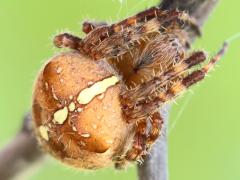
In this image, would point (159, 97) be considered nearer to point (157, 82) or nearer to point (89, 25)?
point (157, 82)

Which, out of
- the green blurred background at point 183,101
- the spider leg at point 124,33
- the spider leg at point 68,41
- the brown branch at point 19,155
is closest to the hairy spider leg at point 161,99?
the spider leg at point 124,33

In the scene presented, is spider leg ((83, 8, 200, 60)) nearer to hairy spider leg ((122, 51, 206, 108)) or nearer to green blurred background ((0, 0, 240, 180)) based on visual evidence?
hairy spider leg ((122, 51, 206, 108))

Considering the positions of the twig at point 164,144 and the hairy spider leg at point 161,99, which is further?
the hairy spider leg at point 161,99

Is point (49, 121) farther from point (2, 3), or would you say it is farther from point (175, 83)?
point (2, 3)

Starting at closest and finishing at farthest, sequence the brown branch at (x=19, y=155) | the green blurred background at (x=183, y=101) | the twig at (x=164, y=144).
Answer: the twig at (x=164, y=144) → the brown branch at (x=19, y=155) → the green blurred background at (x=183, y=101)

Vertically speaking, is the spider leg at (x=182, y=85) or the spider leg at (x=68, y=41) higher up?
the spider leg at (x=68, y=41)

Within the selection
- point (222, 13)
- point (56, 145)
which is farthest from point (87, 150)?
point (222, 13)

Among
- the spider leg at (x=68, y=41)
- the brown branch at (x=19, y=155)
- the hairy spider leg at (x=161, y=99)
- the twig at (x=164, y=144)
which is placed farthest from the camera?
the brown branch at (x=19, y=155)

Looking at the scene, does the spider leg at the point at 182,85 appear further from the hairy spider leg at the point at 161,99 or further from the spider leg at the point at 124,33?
the spider leg at the point at 124,33
